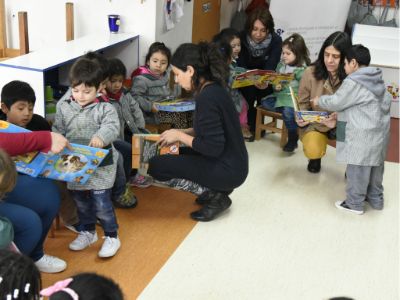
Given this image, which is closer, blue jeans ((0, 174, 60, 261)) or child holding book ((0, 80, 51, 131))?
blue jeans ((0, 174, 60, 261))

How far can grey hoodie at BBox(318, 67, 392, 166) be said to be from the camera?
268 cm

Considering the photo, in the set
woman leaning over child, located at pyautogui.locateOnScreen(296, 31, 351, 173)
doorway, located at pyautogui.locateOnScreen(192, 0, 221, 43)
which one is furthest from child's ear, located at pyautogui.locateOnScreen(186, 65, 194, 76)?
doorway, located at pyautogui.locateOnScreen(192, 0, 221, 43)

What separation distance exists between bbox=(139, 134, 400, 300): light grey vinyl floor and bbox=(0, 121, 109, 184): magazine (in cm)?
58

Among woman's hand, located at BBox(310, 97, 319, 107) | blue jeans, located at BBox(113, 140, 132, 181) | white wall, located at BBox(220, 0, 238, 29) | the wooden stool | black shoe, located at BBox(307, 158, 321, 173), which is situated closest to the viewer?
blue jeans, located at BBox(113, 140, 132, 181)

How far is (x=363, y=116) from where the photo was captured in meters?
2.72

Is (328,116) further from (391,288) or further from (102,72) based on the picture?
(102,72)

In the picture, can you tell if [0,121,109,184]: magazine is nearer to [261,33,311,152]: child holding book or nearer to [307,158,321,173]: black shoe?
[307,158,321,173]: black shoe

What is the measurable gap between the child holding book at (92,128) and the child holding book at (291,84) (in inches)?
65.5

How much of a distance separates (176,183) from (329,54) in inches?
49.4

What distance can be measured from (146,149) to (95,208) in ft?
1.63

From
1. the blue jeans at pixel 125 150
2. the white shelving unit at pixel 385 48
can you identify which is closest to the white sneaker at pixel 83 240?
the blue jeans at pixel 125 150

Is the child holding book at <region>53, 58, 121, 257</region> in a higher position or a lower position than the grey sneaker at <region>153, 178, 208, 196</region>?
higher

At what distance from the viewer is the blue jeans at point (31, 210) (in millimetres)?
1898

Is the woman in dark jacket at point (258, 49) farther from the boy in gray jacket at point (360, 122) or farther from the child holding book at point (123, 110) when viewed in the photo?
the child holding book at point (123, 110)
